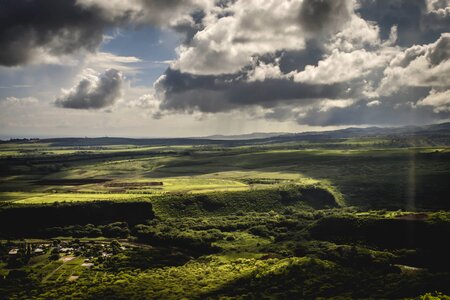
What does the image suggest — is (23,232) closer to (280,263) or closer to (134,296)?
(134,296)

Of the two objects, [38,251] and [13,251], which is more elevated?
[38,251]

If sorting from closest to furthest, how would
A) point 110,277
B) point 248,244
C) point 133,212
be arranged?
point 110,277 → point 248,244 → point 133,212

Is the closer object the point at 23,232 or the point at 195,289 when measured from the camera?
the point at 195,289

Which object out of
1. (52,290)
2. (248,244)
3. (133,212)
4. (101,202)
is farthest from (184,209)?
(52,290)

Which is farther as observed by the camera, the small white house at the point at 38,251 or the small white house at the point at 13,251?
the small white house at the point at 38,251

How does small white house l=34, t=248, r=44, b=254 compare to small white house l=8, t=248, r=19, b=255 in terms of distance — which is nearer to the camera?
small white house l=8, t=248, r=19, b=255

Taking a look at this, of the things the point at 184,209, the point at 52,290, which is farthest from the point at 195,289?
the point at 184,209

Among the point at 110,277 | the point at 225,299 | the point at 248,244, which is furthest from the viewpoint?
the point at 248,244

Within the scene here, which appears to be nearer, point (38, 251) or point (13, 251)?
point (38, 251)

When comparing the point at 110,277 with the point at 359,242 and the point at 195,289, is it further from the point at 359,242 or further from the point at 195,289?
the point at 359,242
